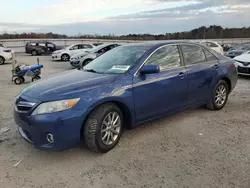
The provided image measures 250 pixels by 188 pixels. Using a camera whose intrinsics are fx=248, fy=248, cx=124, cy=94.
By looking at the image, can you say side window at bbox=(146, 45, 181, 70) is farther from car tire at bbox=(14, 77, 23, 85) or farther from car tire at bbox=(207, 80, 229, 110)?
car tire at bbox=(14, 77, 23, 85)

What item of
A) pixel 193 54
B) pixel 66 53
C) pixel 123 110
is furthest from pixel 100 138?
pixel 66 53

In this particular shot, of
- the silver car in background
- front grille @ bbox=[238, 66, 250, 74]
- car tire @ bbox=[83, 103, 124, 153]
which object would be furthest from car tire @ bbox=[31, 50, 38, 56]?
car tire @ bbox=[83, 103, 124, 153]

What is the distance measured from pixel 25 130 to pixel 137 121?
1601 mm

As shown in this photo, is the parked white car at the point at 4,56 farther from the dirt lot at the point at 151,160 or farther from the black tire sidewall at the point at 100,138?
the black tire sidewall at the point at 100,138

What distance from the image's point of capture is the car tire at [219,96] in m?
5.19

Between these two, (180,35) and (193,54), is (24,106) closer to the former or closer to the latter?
(193,54)

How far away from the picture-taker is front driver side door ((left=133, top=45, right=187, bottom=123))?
12.4 feet

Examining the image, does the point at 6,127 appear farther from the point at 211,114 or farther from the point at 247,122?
the point at 247,122

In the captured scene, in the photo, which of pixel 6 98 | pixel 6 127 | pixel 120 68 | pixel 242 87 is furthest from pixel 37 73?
pixel 242 87

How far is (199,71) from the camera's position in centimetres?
469

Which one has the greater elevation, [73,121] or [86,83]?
[86,83]

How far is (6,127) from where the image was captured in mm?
4652

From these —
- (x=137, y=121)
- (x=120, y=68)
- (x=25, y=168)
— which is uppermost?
(x=120, y=68)

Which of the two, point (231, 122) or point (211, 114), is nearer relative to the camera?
point (231, 122)
